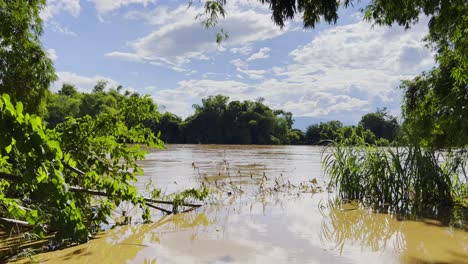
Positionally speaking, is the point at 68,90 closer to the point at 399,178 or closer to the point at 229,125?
the point at 229,125

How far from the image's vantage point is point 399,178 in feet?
26.6

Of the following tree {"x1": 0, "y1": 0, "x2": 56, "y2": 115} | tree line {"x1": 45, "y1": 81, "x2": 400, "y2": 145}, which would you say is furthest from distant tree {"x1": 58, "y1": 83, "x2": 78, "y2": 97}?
tree {"x1": 0, "y1": 0, "x2": 56, "y2": 115}

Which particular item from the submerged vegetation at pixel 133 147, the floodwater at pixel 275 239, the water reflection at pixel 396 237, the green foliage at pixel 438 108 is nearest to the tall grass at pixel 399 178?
the submerged vegetation at pixel 133 147

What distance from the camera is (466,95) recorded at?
11969mm

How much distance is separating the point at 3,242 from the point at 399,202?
6958 millimetres

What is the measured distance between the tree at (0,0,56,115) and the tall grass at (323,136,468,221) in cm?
864

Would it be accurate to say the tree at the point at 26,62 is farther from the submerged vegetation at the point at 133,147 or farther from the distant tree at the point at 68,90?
the distant tree at the point at 68,90

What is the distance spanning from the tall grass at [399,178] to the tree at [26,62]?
864cm

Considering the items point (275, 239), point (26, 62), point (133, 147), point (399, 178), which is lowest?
point (275, 239)

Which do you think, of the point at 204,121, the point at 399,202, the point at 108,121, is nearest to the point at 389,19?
the point at 399,202

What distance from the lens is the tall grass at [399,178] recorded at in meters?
7.86

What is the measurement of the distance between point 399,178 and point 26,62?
33.7 ft

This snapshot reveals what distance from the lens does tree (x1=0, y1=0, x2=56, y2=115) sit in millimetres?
11070

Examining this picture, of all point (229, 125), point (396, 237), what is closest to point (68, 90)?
point (229, 125)
